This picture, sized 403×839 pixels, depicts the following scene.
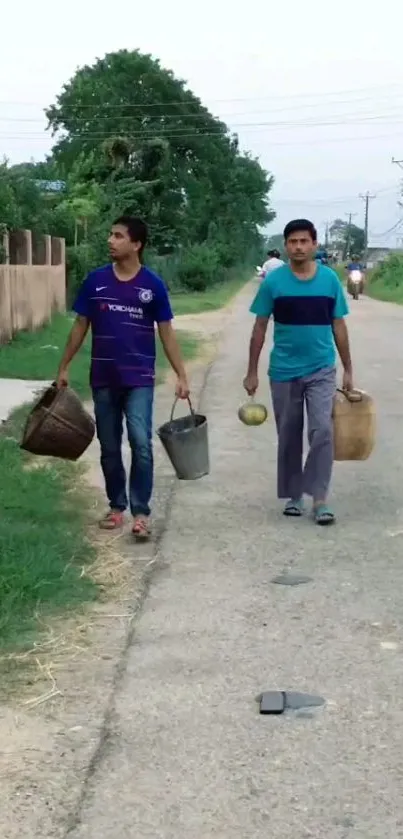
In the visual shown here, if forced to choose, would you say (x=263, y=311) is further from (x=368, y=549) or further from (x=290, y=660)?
(x=290, y=660)

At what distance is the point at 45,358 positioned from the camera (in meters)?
15.1

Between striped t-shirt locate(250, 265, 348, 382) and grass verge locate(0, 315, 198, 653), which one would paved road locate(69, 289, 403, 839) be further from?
striped t-shirt locate(250, 265, 348, 382)

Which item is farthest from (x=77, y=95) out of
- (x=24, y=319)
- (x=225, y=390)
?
(x=225, y=390)

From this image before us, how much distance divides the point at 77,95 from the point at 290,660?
62.8m

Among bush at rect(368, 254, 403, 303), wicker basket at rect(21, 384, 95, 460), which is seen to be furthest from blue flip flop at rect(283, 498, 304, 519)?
bush at rect(368, 254, 403, 303)

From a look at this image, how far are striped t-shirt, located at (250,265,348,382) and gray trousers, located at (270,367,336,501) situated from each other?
0.27ft

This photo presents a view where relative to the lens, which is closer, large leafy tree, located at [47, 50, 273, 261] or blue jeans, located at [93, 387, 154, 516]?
blue jeans, located at [93, 387, 154, 516]

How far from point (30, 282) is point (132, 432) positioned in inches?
482

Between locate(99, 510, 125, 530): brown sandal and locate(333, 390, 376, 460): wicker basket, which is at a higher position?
locate(333, 390, 376, 460): wicker basket

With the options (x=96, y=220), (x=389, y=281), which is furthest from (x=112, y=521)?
(x=389, y=281)

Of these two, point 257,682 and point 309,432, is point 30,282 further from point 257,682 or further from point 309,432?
point 257,682

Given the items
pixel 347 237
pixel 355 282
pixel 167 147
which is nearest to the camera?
pixel 355 282

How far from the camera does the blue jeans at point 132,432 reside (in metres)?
6.45

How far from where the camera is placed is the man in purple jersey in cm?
633
